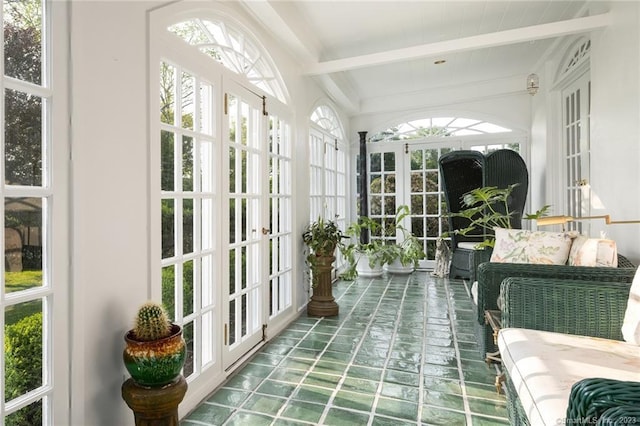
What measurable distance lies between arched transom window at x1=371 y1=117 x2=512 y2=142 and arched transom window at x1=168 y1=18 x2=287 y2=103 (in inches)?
125

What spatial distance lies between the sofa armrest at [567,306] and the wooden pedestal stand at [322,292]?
193cm

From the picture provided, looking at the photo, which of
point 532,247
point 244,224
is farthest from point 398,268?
point 244,224

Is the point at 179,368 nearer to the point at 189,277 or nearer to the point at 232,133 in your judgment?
the point at 189,277

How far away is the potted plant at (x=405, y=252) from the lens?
5.20m

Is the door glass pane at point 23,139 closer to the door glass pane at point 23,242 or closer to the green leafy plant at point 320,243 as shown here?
the door glass pane at point 23,242

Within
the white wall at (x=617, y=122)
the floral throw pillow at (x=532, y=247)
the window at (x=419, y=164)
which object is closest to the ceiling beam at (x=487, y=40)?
the white wall at (x=617, y=122)

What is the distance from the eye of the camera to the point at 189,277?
2043 mm

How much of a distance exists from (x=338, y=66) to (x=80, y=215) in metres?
2.76

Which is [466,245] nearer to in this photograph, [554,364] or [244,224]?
[244,224]

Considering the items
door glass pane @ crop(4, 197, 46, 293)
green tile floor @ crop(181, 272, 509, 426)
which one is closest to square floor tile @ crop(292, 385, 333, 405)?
green tile floor @ crop(181, 272, 509, 426)

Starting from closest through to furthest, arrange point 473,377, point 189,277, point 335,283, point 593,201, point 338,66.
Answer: point 189,277 < point 473,377 < point 593,201 < point 338,66 < point 335,283

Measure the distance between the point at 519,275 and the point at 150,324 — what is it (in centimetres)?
204

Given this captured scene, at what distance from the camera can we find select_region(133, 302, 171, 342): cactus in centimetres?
143

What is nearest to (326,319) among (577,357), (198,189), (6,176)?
(198,189)
